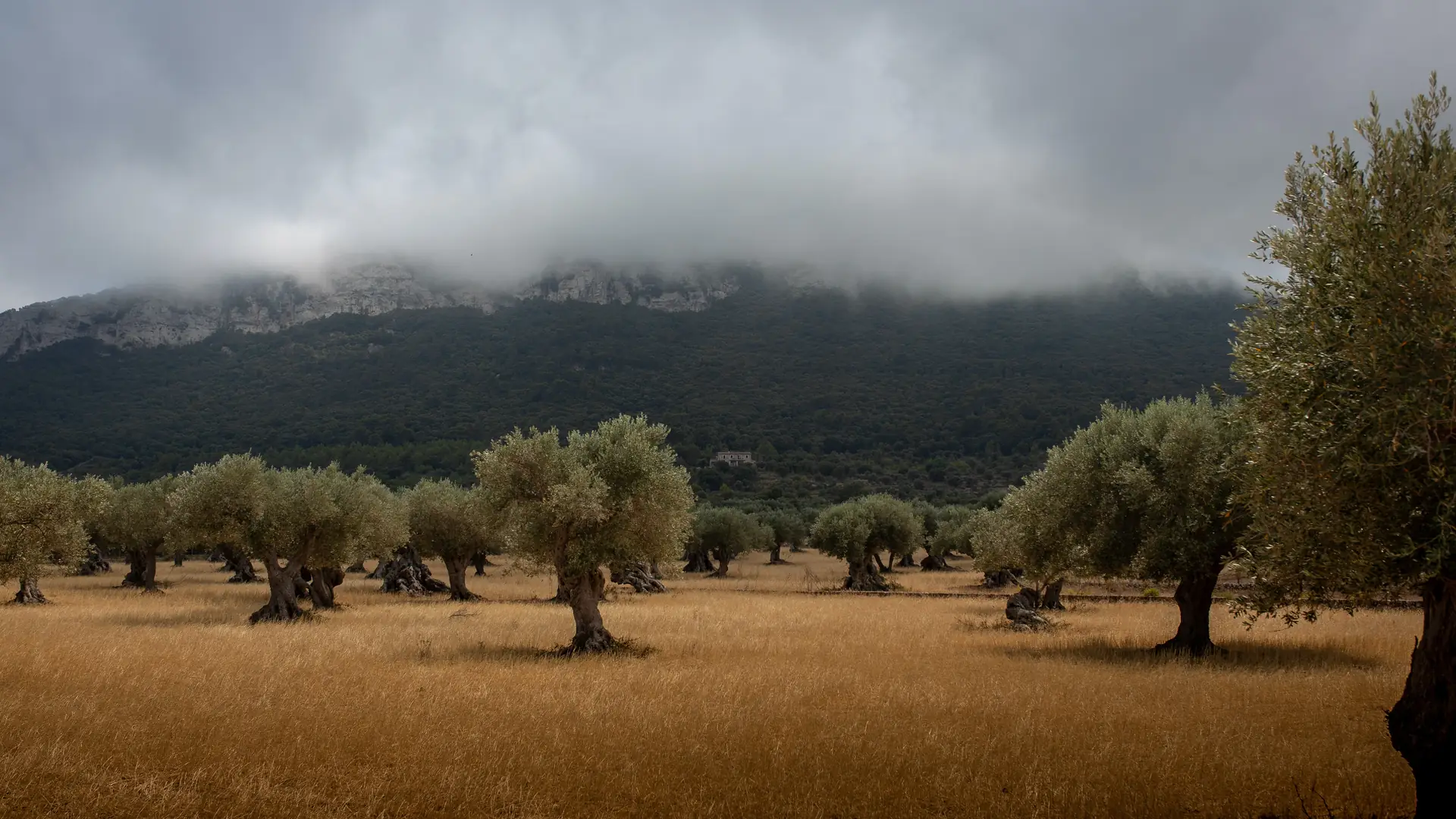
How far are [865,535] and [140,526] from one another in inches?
1809

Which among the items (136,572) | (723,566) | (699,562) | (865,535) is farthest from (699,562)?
(136,572)

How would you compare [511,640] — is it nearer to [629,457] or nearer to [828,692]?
[629,457]

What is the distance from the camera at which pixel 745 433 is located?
161 meters

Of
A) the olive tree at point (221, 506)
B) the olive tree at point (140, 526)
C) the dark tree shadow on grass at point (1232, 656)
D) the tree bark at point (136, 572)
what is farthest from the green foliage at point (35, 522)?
the dark tree shadow on grass at point (1232, 656)

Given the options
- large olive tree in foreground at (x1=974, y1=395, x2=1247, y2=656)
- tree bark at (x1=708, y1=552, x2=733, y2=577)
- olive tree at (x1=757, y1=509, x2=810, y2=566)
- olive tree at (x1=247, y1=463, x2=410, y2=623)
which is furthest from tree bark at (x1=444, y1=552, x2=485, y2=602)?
olive tree at (x1=757, y1=509, x2=810, y2=566)

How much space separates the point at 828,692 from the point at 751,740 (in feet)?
17.5

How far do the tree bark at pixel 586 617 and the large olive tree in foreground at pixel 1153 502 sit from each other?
14.3 meters

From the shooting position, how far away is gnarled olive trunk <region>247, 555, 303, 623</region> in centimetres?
3419

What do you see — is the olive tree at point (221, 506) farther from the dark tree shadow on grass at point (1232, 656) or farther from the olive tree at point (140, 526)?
the dark tree shadow on grass at point (1232, 656)

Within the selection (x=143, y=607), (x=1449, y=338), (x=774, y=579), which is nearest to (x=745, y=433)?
(x=774, y=579)

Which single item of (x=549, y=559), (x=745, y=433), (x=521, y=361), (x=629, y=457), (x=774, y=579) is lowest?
(x=774, y=579)

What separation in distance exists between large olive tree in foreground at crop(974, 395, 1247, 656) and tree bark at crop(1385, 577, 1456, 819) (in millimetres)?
9339

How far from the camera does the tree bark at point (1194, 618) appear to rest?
80.0ft

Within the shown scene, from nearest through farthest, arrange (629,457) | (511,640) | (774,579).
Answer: (629,457), (511,640), (774,579)
